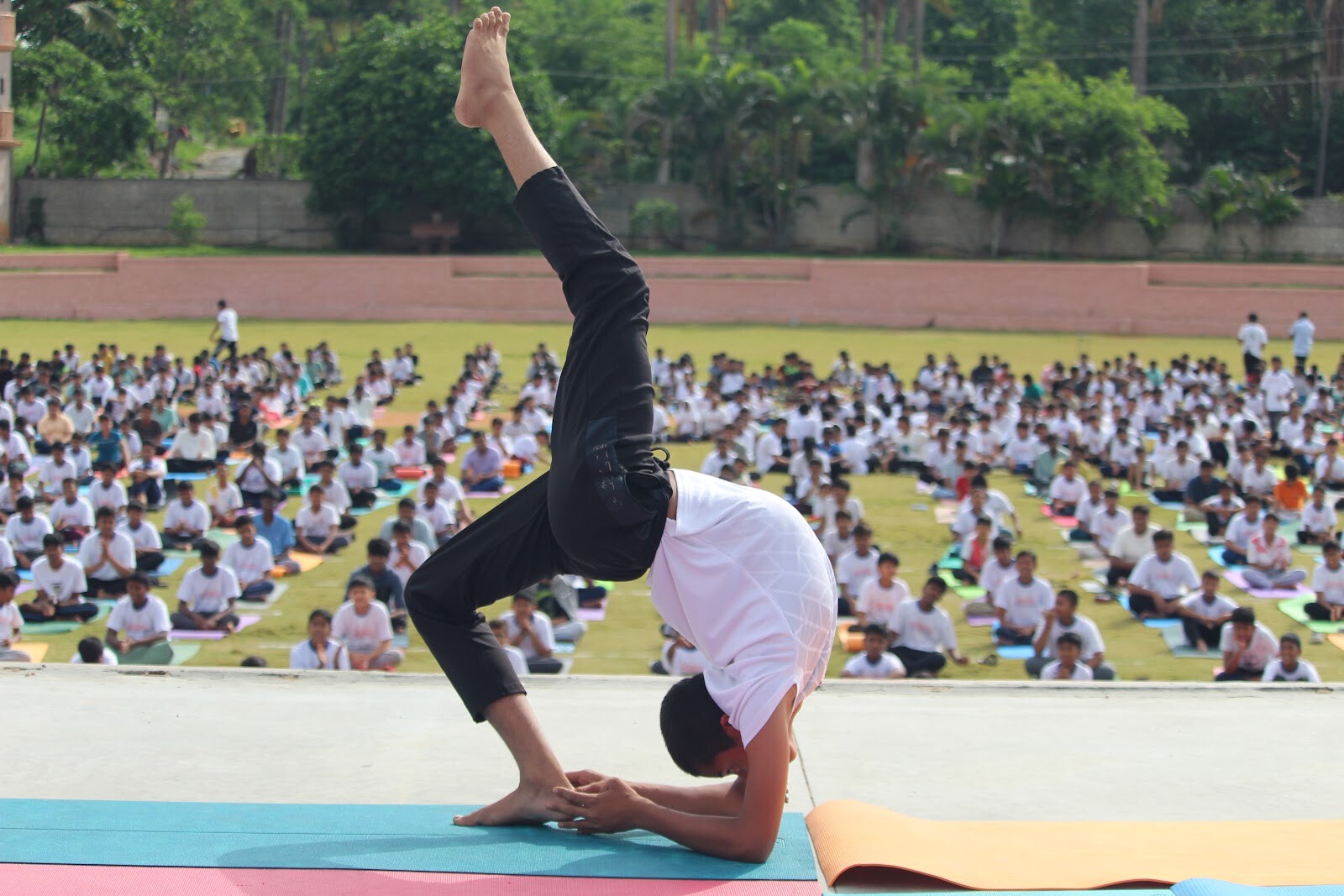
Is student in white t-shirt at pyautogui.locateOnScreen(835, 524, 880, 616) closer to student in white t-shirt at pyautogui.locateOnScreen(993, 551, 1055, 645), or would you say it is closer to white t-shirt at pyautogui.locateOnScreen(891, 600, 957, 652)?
student in white t-shirt at pyautogui.locateOnScreen(993, 551, 1055, 645)

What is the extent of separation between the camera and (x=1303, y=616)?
10.7 meters

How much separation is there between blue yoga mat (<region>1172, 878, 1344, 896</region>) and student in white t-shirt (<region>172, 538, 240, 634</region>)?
838 cm

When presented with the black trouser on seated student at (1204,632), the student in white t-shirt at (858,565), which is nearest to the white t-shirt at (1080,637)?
the black trouser on seated student at (1204,632)

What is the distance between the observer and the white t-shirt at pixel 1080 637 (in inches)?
348

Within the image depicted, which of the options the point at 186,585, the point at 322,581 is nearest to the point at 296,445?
the point at 322,581

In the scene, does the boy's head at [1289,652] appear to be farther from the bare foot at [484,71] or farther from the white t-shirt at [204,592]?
the white t-shirt at [204,592]

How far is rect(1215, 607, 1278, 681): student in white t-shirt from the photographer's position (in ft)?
28.0

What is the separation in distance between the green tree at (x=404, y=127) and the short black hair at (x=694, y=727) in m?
32.1

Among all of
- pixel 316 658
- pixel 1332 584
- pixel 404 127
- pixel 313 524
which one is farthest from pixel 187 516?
pixel 404 127

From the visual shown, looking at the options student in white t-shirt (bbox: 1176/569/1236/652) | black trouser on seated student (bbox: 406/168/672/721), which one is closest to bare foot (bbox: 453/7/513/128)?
black trouser on seated student (bbox: 406/168/672/721)

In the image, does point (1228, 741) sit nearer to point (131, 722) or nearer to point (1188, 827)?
point (1188, 827)

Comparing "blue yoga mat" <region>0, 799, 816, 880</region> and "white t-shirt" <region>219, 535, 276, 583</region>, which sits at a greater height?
"blue yoga mat" <region>0, 799, 816, 880</region>

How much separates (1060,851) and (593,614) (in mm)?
7745

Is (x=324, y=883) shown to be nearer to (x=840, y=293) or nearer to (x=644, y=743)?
(x=644, y=743)
